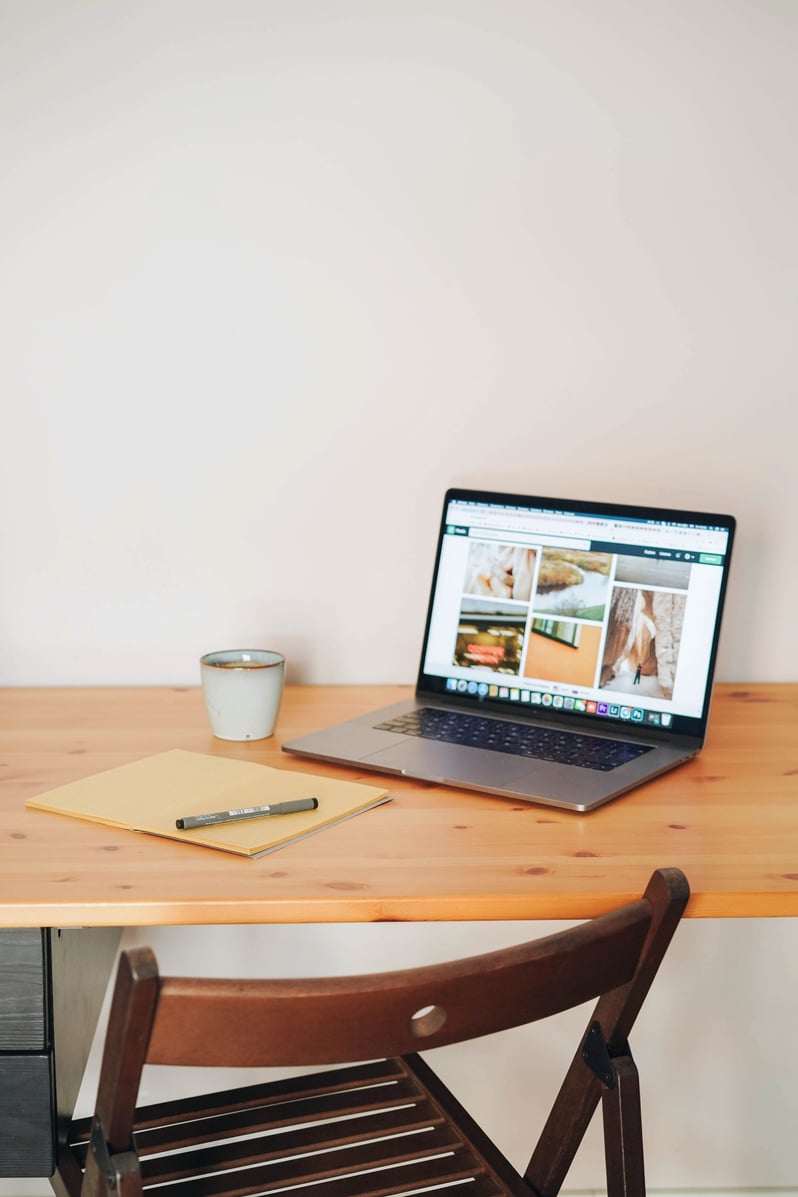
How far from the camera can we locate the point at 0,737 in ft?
4.15

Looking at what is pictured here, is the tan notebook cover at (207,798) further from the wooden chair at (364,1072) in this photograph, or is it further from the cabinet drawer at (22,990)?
the wooden chair at (364,1072)

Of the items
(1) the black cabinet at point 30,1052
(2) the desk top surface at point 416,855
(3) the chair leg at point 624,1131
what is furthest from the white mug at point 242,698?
(3) the chair leg at point 624,1131

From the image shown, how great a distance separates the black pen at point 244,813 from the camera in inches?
37.9

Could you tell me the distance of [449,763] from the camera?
1.15 m

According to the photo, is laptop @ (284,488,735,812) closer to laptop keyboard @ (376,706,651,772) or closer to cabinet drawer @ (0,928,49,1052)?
laptop keyboard @ (376,706,651,772)

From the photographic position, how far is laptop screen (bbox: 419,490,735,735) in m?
1.28

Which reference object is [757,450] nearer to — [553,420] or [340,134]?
[553,420]

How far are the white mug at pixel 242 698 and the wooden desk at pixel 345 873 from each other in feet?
0.27

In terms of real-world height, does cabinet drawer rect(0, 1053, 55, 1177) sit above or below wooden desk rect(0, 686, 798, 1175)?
below

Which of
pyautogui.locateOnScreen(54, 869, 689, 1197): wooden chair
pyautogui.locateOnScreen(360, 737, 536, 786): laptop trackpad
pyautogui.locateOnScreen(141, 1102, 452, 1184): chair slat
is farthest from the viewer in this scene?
pyautogui.locateOnScreen(360, 737, 536, 786): laptop trackpad

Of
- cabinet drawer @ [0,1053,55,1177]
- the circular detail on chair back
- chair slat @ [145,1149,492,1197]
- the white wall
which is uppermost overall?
the white wall

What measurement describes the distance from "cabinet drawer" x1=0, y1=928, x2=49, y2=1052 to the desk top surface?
5 centimetres

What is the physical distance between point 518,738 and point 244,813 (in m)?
0.37

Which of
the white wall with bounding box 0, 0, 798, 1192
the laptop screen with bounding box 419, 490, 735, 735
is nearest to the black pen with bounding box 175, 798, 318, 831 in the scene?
the laptop screen with bounding box 419, 490, 735, 735
